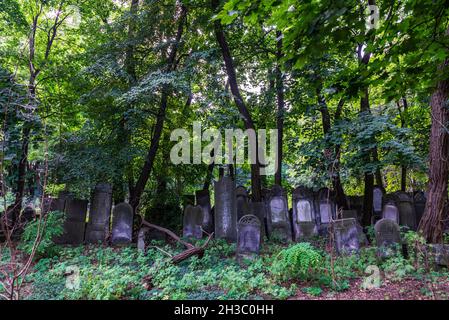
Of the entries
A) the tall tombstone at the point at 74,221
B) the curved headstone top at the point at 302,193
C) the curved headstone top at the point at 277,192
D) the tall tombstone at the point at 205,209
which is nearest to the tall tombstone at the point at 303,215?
the curved headstone top at the point at 302,193

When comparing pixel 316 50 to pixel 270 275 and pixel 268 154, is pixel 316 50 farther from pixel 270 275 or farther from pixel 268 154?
pixel 268 154

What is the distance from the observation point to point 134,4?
9.01 meters

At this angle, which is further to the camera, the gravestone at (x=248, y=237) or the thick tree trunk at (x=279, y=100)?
the thick tree trunk at (x=279, y=100)

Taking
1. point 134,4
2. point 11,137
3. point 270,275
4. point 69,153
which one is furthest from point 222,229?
point 134,4

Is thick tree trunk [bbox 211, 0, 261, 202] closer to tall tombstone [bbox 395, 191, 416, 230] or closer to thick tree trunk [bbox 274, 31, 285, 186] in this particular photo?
thick tree trunk [bbox 274, 31, 285, 186]

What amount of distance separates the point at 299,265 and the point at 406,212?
507 centimetres

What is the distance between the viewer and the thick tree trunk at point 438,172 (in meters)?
5.54

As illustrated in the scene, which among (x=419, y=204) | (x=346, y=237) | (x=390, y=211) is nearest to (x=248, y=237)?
(x=346, y=237)

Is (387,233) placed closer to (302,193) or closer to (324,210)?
(324,210)

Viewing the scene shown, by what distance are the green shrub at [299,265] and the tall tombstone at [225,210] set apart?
268cm

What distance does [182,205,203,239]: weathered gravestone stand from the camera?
7.59 meters

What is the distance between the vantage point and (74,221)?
719cm

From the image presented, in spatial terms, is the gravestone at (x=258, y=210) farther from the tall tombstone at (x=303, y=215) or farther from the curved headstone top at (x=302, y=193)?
the curved headstone top at (x=302, y=193)
